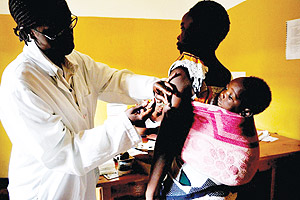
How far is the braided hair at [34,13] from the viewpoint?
856 mm

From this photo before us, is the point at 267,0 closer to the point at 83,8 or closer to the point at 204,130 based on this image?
the point at 204,130

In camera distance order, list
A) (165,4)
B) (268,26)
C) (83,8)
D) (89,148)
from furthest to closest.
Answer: (165,4), (83,8), (268,26), (89,148)

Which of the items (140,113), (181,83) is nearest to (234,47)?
(181,83)

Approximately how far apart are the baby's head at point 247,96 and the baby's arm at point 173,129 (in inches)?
7.5

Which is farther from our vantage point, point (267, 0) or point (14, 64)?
point (267, 0)

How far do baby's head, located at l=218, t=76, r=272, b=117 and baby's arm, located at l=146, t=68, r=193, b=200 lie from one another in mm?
189

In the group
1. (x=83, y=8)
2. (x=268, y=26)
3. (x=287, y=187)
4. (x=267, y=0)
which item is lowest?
(x=287, y=187)

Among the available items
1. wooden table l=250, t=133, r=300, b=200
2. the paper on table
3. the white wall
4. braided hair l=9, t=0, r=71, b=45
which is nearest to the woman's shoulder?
braided hair l=9, t=0, r=71, b=45

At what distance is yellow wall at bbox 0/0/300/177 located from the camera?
207 centimetres

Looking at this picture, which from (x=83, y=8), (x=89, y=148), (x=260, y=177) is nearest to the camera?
(x=89, y=148)

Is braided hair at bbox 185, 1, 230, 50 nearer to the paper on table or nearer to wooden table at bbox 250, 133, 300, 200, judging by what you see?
wooden table at bbox 250, 133, 300, 200

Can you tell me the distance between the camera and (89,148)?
82cm

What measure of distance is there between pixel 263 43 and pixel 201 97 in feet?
6.01

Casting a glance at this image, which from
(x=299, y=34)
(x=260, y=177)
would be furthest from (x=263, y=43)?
(x=260, y=177)
